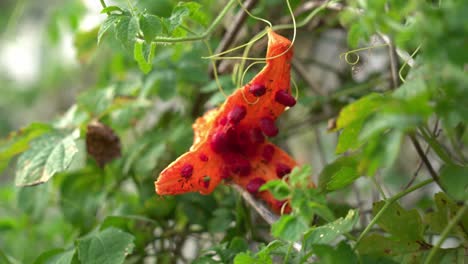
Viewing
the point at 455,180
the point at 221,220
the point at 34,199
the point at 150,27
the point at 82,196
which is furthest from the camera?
the point at 82,196

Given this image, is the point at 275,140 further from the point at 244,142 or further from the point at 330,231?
the point at 330,231

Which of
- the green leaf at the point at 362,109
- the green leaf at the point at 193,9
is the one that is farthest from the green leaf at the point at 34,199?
the green leaf at the point at 362,109

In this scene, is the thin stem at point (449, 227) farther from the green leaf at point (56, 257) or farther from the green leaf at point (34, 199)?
the green leaf at point (34, 199)

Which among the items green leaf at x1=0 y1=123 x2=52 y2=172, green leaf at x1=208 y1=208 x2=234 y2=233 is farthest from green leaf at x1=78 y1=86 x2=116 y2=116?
green leaf at x1=208 y1=208 x2=234 y2=233

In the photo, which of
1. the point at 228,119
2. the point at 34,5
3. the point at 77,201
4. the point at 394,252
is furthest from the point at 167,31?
the point at 34,5

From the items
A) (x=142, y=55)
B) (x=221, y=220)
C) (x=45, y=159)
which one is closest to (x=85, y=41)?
(x=45, y=159)

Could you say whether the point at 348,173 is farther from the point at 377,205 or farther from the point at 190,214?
the point at 190,214

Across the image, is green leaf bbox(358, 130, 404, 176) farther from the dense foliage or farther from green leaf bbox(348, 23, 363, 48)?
green leaf bbox(348, 23, 363, 48)
